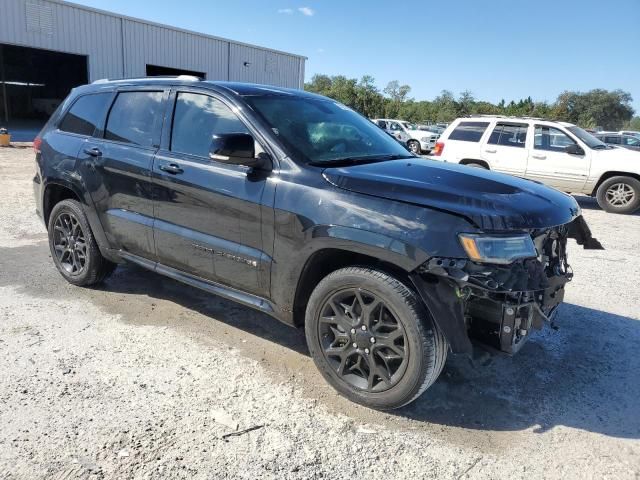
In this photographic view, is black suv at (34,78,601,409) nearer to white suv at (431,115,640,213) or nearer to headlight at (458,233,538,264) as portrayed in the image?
headlight at (458,233,538,264)

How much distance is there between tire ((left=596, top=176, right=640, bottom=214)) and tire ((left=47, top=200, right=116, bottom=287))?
31.6ft

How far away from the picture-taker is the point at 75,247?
469 cm

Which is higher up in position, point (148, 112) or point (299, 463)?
point (148, 112)

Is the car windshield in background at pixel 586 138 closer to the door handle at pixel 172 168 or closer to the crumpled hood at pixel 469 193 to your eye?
the crumpled hood at pixel 469 193

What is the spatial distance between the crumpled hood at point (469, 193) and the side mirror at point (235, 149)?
1.62 ft

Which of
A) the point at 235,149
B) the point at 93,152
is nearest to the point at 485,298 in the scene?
the point at 235,149

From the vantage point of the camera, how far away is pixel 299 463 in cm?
251

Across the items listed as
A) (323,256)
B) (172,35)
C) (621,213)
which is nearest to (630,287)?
(323,256)

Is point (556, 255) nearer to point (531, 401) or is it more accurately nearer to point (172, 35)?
point (531, 401)

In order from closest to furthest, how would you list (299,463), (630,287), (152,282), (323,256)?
(299,463) < (323,256) < (152,282) < (630,287)

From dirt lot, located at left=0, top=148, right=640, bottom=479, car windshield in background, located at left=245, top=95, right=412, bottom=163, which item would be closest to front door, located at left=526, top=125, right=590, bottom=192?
dirt lot, located at left=0, top=148, right=640, bottom=479

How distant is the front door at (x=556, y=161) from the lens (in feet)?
34.2

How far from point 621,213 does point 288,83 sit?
26179 millimetres

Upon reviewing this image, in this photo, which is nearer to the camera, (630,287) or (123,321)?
(123,321)
